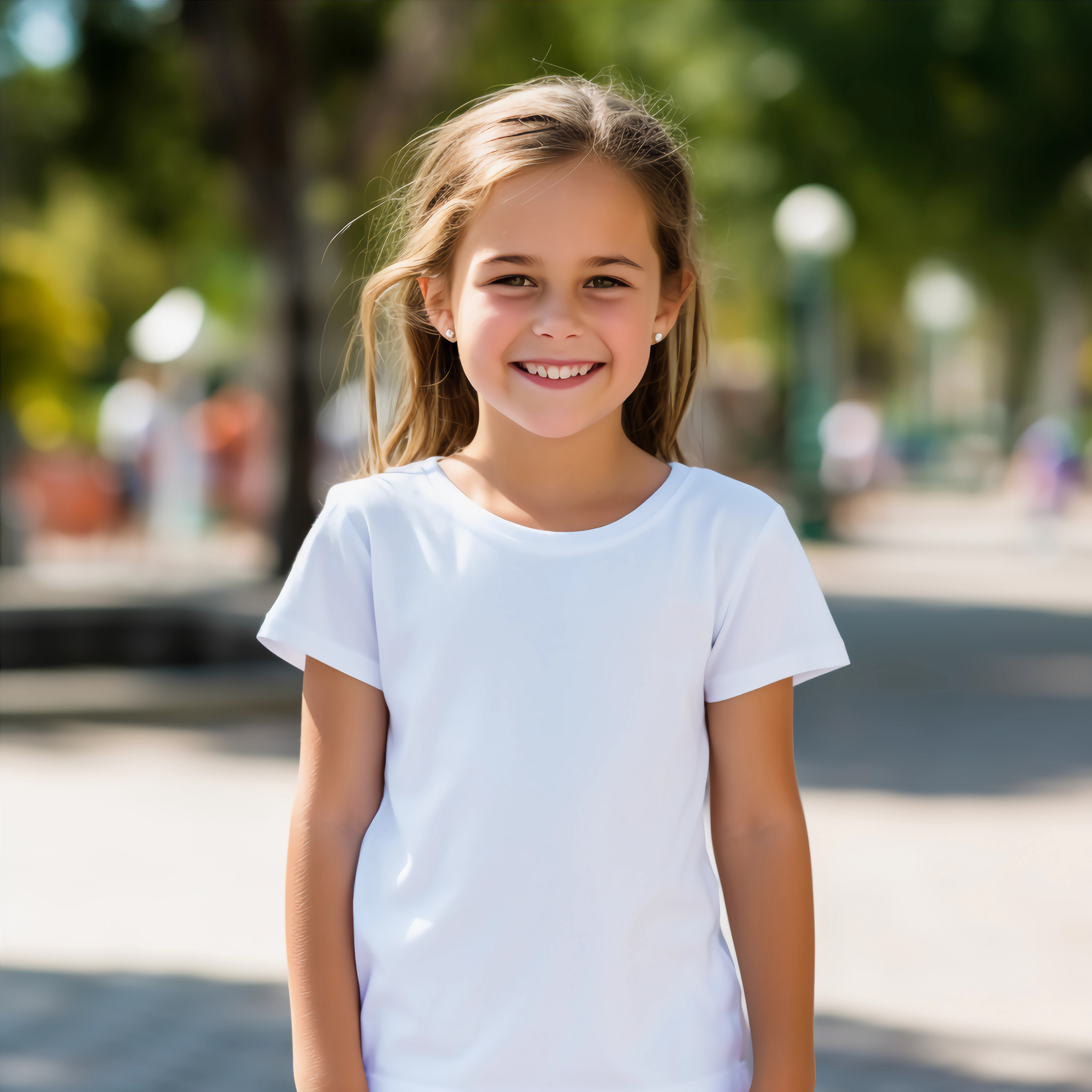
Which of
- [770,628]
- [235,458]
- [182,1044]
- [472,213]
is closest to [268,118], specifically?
[182,1044]

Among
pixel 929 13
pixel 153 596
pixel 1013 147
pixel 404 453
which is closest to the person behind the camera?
pixel 404 453

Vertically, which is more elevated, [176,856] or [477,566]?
[477,566]

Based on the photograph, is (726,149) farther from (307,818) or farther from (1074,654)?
(307,818)

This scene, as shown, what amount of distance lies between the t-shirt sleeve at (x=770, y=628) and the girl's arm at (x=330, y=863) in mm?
363

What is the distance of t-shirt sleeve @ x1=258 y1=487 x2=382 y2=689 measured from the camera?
1803 mm

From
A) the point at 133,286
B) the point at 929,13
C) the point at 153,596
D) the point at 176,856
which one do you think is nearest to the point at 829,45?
the point at 929,13

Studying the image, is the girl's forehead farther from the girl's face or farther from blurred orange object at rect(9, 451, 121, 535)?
blurred orange object at rect(9, 451, 121, 535)

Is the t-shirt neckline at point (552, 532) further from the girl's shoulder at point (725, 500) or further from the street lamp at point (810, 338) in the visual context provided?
the street lamp at point (810, 338)

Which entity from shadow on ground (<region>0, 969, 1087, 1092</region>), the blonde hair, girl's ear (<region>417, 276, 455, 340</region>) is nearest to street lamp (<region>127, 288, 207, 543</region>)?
shadow on ground (<region>0, 969, 1087, 1092</region>)

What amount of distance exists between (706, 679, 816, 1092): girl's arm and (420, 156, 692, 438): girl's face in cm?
36

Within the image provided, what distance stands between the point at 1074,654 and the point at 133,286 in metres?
45.3

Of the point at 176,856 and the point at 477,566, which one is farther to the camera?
the point at 176,856

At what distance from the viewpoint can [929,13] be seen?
898 inches

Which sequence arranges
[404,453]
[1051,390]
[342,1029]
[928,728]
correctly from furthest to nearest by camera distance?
[1051,390] < [928,728] < [404,453] < [342,1029]
